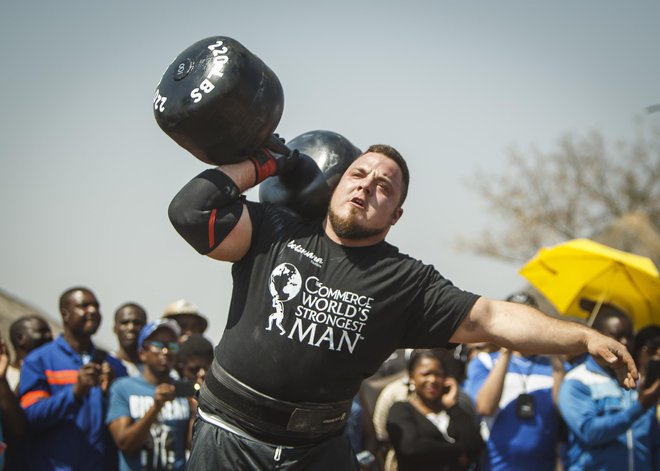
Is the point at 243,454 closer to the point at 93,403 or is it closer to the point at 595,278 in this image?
the point at 93,403

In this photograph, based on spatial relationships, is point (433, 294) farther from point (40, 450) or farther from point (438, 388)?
point (40, 450)

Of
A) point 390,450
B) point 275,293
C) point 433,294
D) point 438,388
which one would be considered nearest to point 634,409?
point 438,388

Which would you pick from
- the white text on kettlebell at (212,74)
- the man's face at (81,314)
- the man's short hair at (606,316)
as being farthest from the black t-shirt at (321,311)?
the man's short hair at (606,316)

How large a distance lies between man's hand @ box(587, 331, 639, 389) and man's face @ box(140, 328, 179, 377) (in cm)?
371

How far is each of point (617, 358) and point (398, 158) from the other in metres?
1.46

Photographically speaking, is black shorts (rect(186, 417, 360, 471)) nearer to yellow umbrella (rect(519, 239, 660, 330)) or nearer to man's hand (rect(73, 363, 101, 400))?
man's hand (rect(73, 363, 101, 400))

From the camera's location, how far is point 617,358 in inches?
147

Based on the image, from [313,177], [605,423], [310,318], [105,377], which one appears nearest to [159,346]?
[105,377]

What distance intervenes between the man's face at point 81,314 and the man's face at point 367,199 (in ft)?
10.7

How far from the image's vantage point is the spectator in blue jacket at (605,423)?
650 centimetres

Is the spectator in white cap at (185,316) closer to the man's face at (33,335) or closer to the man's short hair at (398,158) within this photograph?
the man's face at (33,335)

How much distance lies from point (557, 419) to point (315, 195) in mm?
3551

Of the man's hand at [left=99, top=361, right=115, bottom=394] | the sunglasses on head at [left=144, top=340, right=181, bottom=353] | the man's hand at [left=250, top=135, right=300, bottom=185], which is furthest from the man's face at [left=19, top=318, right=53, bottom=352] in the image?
the man's hand at [left=250, top=135, right=300, bottom=185]

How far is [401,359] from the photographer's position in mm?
10672
